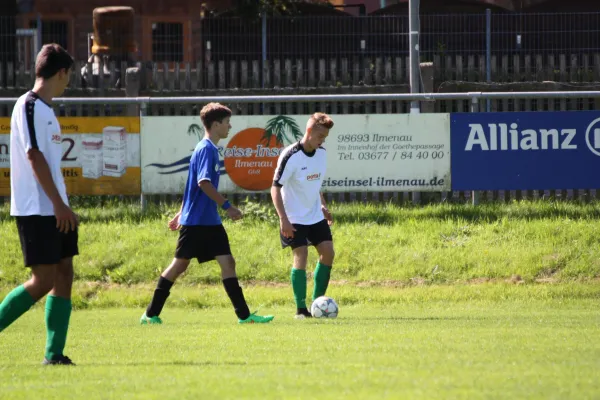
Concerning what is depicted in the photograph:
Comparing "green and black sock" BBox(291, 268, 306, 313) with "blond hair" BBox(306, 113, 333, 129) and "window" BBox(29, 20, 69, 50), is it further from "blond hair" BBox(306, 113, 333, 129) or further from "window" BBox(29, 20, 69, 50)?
"window" BBox(29, 20, 69, 50)

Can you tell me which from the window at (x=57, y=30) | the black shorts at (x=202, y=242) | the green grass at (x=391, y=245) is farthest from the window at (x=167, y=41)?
the black shorts at (x=202, y=242)

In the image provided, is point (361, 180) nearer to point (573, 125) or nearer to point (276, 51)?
point (573, 125)

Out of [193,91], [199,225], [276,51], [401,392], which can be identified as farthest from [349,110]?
[401,392]

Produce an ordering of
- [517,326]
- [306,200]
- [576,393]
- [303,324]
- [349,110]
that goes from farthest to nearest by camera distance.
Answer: [349,110] → [306,200] → [303,324] → [517,326] → [576,393]

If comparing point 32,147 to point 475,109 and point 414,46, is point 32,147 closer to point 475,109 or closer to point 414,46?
point 475,109

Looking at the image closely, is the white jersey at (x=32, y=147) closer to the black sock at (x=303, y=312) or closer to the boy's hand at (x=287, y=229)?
the boy's hand at (x=287, y=229)

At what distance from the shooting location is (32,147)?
22.1 ft

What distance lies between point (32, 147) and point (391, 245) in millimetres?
8369

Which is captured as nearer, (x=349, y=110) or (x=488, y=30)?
(x=349, y=110)

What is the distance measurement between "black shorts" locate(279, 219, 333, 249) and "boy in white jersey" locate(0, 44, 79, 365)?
3.81 m

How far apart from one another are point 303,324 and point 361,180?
5.89 meters

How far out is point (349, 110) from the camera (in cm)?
1641

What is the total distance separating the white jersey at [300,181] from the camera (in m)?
10.6

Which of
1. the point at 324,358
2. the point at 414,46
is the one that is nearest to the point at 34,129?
the point at 324,358
